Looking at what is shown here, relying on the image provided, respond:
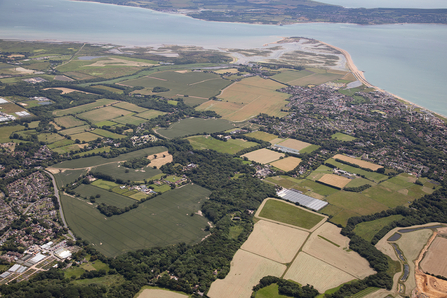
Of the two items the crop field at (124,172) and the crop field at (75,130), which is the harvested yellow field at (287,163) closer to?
the crop field at (124,172)

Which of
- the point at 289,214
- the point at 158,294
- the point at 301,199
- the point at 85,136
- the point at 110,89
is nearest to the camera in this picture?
the point at 158,294

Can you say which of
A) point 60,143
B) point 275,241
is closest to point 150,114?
point 60,143

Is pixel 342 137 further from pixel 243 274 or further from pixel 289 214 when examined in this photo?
pixel 243 274

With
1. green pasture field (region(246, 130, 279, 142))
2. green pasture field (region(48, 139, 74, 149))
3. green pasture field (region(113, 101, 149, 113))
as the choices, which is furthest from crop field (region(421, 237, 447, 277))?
green pasture field (region(113, 101, 149, 113))

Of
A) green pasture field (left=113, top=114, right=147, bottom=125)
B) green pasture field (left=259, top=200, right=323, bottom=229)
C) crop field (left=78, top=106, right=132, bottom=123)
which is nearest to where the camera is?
green pasture field (left=259, top=200, right=323, bottom=229)

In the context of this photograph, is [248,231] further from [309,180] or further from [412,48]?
[412,48]

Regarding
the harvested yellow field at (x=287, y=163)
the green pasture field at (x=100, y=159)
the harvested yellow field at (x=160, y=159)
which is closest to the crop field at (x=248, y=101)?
the harvested yellow field at (x=287, y=163)

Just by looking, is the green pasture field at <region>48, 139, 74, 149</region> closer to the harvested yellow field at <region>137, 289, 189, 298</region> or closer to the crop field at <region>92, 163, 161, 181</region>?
the crop field at <region>92, 163, 161, 181</region>
